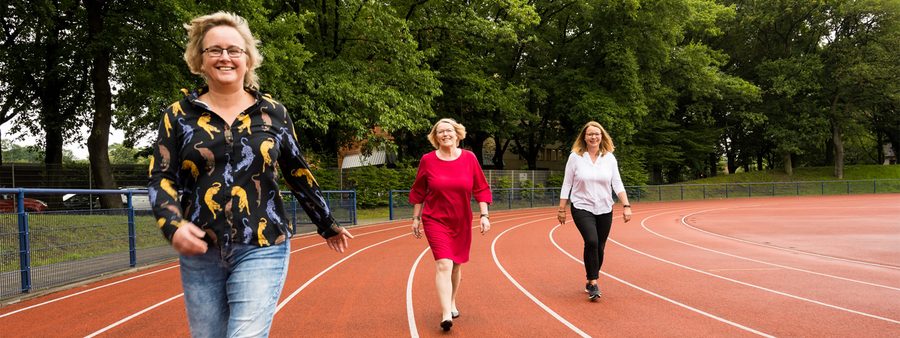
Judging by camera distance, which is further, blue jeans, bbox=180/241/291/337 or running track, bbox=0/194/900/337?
running track, bbox=0/194/900/337

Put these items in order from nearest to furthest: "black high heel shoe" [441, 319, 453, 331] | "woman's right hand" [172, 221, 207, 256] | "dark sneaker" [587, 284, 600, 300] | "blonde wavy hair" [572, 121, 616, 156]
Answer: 1. "woman's right hand" [172, 221, 207, 256]
2. "black high heel shoe" [441, 319, 453, 331]
3. "dark sneaker" [587, 284, 600, 300]
4. "blonde wavy hair" [572, 121, 616, 156]

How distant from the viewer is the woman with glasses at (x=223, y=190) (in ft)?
6.38

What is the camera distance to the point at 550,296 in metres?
6.38

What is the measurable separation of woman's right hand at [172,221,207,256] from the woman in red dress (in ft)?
9.87

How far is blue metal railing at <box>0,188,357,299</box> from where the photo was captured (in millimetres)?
6617

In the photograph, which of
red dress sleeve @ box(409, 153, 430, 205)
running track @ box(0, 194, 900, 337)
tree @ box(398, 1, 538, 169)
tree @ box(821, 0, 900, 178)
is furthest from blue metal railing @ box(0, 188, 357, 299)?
tree @ box(821, 0, 900, 178)

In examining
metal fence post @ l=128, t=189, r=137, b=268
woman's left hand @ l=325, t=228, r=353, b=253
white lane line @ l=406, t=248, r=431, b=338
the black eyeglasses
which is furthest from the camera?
metal fence post @ l=128, t=189, r=137, b=268

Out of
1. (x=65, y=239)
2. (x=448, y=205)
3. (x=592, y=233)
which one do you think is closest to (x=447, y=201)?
(x=448, y=205)

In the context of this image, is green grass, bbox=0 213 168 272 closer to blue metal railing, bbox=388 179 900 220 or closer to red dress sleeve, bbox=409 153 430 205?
red dress sleeve, bbox=409 153 430 205

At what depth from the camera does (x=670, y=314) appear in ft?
18.0

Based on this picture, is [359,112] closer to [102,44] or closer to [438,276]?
[102,44]

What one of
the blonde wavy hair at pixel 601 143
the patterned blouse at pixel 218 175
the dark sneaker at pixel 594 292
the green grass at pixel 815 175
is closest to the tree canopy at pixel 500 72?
the green grass at pixel 815 175

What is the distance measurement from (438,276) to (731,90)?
38.0m

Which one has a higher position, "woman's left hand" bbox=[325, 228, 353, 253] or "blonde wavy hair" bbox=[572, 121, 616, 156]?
"blonde wavy hair" bbox=[572, 121, 616, 156]
